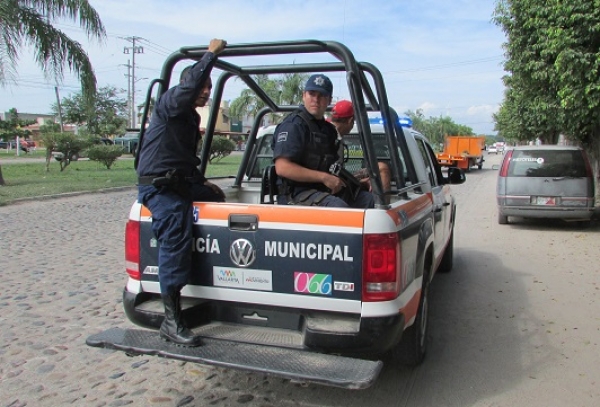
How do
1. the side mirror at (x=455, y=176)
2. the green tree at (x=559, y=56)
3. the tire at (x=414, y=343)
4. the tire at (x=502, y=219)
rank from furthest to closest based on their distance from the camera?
the tire at (x=502, y=219) < the green tree at (x=559, y=56) < the side mirror at (x=455, y=176) < the tire at (x=414, y=343)

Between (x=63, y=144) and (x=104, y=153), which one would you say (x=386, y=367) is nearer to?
(x=63, y=144)

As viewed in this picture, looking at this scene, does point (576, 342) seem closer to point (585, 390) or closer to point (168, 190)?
point (585, 390)

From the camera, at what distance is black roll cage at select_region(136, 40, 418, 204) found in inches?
122

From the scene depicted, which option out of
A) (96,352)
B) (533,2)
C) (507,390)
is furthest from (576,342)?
(533,2)

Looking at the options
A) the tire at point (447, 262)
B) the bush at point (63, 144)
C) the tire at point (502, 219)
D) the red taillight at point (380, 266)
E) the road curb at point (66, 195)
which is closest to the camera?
the red taillight at point (380, 266)

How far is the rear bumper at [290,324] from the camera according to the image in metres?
2.89

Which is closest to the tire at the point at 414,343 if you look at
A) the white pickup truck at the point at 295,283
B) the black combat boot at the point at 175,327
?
the white pickup truck at the point at 295,283

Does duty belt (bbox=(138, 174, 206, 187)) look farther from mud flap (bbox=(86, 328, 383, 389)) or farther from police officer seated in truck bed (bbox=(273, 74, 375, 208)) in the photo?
mud flap (bbox=(86, 328, 383, 389))

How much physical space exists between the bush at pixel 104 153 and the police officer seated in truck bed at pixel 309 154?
21.5m

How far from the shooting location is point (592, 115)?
1012 centimetres

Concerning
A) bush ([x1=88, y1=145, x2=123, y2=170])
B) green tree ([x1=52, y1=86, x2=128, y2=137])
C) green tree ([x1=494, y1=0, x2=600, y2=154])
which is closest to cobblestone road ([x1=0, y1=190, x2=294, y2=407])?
green tree ([x1=494, y1=0, x2=600, y2=154])

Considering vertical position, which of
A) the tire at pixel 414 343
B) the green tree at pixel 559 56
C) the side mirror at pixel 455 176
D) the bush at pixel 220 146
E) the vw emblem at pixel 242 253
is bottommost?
the tire at pixel 414 343

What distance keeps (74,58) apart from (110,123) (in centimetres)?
4775

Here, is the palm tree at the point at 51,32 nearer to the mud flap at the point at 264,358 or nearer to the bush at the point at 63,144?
the bush at the point at 63,144
